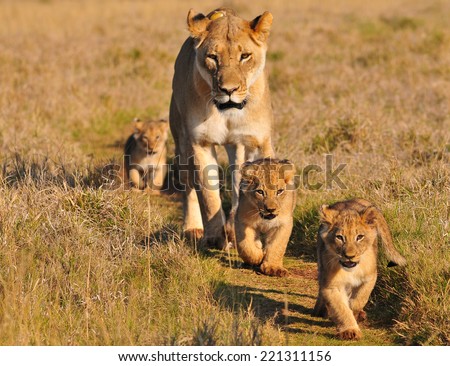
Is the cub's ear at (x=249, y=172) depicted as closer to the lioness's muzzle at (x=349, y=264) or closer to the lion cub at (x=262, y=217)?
the lion cub at (x=262, y=217)

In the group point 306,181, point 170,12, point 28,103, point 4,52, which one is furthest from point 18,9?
point 306,181

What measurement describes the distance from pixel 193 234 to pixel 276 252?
3.77ft

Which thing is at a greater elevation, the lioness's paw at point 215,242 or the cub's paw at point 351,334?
the lioness's paw at point 215,242

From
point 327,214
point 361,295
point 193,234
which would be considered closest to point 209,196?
point 193,234

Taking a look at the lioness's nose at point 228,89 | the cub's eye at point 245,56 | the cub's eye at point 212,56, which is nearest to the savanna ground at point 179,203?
the lioness's nose at point 228,89

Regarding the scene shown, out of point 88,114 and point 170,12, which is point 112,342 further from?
point 170,12

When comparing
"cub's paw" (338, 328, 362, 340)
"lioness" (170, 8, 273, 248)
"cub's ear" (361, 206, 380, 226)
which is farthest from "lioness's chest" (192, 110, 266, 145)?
"cub's paw" (338, 328, 362, 340)

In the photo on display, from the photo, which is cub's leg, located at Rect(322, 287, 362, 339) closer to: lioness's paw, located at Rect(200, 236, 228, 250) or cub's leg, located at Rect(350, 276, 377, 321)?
cub's leg, located at Rect(350, 276, 377, 321)

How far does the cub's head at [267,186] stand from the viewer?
19.5 feet

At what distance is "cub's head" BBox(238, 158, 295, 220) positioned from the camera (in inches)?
A: 234

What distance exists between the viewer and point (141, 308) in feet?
17.3

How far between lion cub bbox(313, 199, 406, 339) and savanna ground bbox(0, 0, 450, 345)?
0.23 metres

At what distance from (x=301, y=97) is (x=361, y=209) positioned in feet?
23.0

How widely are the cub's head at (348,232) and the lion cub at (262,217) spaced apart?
A: 3.07ft
